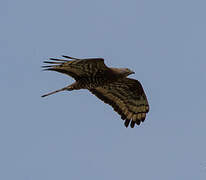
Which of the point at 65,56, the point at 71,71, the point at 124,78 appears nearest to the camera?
the point at 65,56

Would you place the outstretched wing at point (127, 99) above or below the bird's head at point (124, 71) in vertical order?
below

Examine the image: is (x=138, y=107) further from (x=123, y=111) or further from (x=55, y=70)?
(x=55, y=70)

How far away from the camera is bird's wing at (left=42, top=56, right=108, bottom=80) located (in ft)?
52.8

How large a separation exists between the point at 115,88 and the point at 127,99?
1.66 feet

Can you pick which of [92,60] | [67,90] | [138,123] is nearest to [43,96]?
[67,90]

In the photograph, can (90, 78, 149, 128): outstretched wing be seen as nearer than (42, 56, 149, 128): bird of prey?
No

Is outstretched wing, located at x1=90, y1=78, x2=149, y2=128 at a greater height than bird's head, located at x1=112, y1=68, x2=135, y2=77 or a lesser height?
lesser

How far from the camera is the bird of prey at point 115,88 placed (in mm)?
16812

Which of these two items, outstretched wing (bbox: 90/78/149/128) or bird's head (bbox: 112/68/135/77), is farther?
outstretched wing (bbox: 90/78/149/128)

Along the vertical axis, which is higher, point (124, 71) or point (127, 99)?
point (124, 71)

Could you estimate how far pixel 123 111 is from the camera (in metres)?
18.5

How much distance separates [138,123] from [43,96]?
3216mm

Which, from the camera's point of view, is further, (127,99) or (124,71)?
(127,99)

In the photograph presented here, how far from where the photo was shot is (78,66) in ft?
53.9
